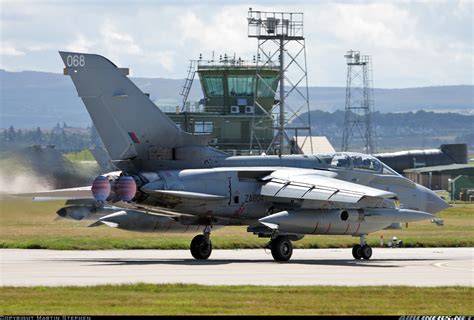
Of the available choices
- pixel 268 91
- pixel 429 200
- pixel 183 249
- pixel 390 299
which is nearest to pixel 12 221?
pixel 183 249

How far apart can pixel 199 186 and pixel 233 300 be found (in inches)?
395

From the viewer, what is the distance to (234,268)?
91.5 feet

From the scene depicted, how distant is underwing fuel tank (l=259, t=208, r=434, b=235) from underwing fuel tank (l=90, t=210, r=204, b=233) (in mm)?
3853

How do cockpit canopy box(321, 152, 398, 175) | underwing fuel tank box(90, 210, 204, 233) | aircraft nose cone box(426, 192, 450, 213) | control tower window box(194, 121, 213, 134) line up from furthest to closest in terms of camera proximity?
control tower window box(194, 121, 213, 134) < aircraft nose cone box(426, 192, 450, 213) < cockpit canopy box(321, 152, 398, 175) < underwing fuel tank box(90, 210, 204, 233)

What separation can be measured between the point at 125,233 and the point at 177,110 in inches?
1057

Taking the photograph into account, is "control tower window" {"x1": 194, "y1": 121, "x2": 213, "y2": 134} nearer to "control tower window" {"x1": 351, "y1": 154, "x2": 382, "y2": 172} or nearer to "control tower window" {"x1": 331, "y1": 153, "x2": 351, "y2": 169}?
→ "control tower window" {"x1": 351, "y1": 154, "x2": 382, "y2": 172}

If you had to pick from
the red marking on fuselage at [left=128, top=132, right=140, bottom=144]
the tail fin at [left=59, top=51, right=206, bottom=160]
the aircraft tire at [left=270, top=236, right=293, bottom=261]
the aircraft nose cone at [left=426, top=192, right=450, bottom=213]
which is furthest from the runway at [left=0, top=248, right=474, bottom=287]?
the red marking on fuselage at [left=128, top=132, right=140, bottom=144]

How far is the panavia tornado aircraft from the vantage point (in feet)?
96.8

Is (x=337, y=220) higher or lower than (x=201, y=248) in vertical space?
higher

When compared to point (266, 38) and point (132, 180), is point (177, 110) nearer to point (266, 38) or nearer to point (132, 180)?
point (266, 38)

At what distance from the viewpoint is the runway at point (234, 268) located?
80.0ft

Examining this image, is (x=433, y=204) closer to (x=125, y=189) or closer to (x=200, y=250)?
(x=200, y=250)

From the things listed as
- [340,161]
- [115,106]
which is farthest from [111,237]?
[115,106]

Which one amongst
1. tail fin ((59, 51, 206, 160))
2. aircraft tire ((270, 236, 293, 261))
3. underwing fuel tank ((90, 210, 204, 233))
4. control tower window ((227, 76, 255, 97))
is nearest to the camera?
tail fin ((59, 51, 206, 160))
